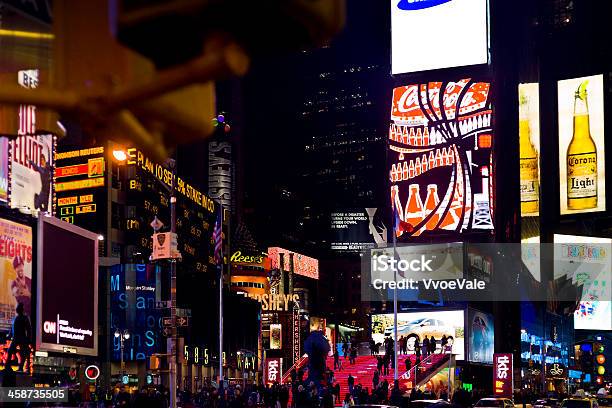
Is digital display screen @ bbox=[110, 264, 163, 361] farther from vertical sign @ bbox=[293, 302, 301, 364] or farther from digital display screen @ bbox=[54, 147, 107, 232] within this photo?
vertical sign @ bbox=[293, 302, 301, 364]

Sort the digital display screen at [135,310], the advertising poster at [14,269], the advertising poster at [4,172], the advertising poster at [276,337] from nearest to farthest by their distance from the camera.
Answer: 1. the advertising poster at [4,172]
2. the advertising poster at [14,269]
3. the digital display screen at [135,310]
4. the advertising poster at [276,337]

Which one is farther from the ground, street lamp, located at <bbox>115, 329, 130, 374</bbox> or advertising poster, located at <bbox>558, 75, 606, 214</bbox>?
advertising poster, located at <bbox>558, 75, 606, 214</bbox>

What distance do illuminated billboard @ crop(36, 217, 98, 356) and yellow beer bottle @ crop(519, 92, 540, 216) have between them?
91.7m

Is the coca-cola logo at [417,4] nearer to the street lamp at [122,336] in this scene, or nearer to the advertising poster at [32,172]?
the street lamp at [122,336]

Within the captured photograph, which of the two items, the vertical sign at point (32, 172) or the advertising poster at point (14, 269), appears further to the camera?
the vertical sign at point (32, 172)

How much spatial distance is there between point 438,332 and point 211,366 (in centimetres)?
3397

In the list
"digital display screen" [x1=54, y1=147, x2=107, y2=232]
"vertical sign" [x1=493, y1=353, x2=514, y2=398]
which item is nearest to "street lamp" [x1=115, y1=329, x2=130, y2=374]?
A: "digital display screen" [x1=54, y1=147, x2=107, y2=232]

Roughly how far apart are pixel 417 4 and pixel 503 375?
46.7 metres

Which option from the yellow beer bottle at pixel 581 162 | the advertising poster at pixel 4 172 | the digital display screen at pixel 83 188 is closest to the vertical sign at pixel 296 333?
the digital display screen at pixel 83 188

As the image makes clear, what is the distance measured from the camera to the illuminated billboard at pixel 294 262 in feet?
455

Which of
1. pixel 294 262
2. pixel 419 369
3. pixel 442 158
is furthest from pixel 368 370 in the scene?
pixel 294 262

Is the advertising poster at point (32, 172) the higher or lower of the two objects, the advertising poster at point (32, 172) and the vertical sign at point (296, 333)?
the higher

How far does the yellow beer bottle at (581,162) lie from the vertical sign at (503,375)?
5522cm

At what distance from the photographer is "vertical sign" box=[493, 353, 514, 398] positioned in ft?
181
